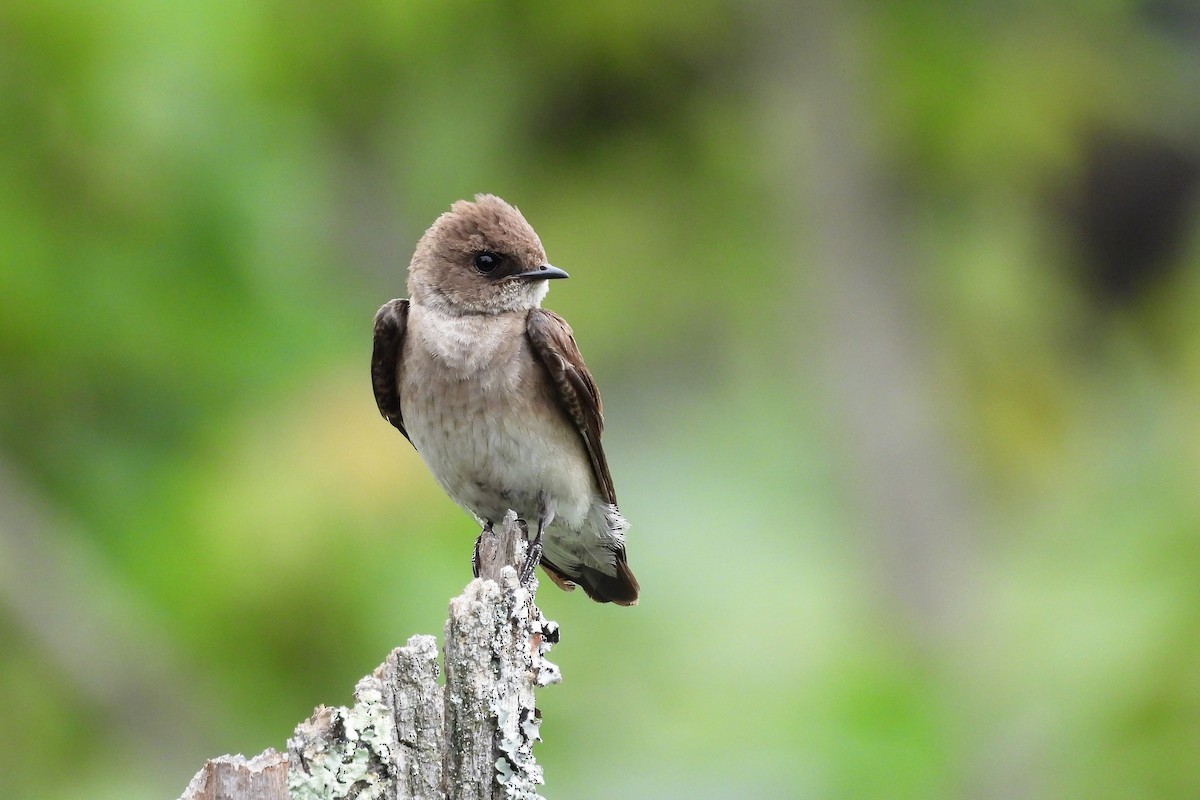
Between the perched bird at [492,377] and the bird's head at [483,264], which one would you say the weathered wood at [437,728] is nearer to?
the perched bird at [492,377]

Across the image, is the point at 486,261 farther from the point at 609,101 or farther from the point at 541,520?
the point at 609,101

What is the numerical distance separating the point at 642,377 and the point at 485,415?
6102mm

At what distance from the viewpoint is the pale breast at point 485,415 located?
211 inches

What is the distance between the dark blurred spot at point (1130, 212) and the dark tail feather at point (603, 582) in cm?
762

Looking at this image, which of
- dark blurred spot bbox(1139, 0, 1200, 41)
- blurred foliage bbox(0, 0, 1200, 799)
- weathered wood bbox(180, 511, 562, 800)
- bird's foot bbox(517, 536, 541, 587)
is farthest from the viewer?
dark blurred spot bbox(1139, 0, 1200, 41)

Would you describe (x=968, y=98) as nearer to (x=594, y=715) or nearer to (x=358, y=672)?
(x=594, y=715)

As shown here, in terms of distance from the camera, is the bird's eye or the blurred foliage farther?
the blurred foliage

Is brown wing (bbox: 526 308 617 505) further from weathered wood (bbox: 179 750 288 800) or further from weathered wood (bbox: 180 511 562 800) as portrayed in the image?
weathered wood (bbox: 179 750 288 800)

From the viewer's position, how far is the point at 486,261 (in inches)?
220

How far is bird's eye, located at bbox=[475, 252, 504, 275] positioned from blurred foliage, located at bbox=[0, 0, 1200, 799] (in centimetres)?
228

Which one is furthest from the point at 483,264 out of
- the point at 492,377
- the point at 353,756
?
→ the point at 353,756

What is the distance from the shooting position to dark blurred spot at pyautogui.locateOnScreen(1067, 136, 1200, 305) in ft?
39.5

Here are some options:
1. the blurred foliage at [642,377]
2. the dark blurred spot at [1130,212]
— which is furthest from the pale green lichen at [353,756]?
the dark blurred spot at [1130,212]

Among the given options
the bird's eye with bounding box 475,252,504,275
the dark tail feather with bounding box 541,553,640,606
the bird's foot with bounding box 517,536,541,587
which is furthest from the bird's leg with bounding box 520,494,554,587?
the bird's eye with bounding box 475,252,504,275
